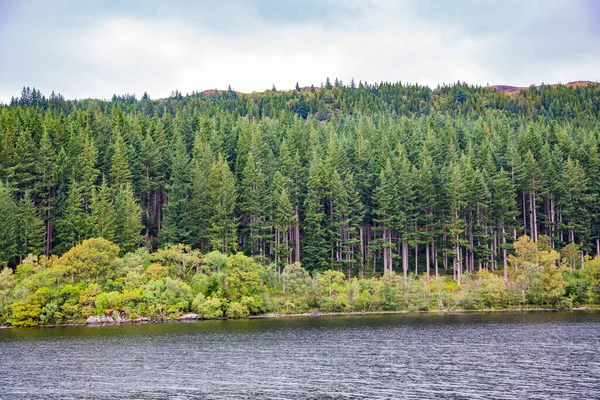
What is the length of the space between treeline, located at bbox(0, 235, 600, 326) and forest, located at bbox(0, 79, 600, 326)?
0.23 meters

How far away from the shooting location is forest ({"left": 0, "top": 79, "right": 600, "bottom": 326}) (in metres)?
73.8

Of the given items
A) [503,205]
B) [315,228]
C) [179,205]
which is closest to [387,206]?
[315,228]

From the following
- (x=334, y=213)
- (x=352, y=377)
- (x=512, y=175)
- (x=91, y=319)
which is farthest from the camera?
(x=512, y=175)

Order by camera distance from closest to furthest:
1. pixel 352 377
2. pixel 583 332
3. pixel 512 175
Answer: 1. pixel 352 377
2. pixel 583 332
3. pixel 512 175

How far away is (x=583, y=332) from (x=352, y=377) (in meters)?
27.5

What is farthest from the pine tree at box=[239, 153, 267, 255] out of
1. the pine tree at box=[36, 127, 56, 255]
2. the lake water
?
the pine tree at box=[36, 127, 56, 255]

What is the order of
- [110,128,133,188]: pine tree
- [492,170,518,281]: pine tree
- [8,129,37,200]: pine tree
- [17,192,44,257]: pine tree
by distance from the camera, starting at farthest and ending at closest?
[110,128,133,188]: pine tree → [492,170,518,281]: pine tree → [8,129,37,200]: pine tree → [17,192,44,257]: pine tree

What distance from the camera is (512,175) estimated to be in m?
98.8

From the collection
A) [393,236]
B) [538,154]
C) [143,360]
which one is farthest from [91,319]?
[538,154]

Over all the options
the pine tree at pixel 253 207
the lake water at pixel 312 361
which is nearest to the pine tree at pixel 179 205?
the pine tree at pixel 253 207

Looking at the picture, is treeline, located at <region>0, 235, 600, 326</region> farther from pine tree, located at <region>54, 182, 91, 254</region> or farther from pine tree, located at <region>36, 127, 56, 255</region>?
pine tree, located at <region>36, 127, 56, 255</region>

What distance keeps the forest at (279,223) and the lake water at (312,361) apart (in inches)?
512

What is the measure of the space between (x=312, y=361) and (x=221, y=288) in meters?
37.8

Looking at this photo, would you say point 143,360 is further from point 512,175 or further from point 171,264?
point 512,175
